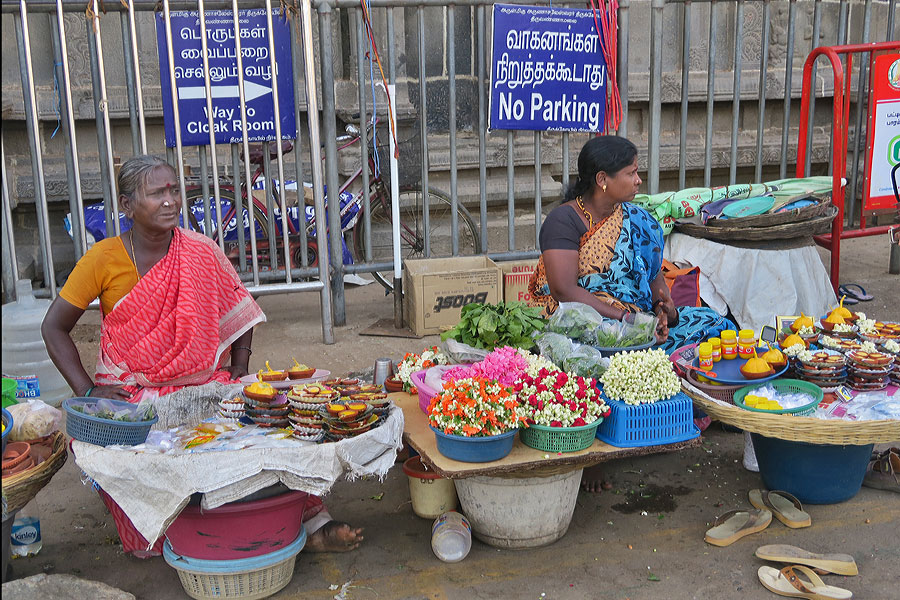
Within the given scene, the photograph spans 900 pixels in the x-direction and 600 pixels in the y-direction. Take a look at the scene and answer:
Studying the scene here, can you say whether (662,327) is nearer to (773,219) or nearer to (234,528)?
(773,219)

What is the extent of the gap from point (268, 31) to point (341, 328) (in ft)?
6.10

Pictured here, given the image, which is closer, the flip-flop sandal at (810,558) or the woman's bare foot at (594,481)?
the flip-flop sandal at (810,558)

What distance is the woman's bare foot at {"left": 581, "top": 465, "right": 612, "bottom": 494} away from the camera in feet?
11.8

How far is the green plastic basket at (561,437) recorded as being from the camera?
2.86 metres

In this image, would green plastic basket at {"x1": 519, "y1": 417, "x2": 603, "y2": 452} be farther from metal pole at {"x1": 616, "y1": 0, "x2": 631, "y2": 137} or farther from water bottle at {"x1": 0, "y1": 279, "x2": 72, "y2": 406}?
metal pole at {"x1": 616, "y1": 0, "x2": 631, "y2": 137}

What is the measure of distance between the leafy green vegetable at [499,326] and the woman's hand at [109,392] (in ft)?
4.23

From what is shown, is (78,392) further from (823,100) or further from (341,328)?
(823,100)

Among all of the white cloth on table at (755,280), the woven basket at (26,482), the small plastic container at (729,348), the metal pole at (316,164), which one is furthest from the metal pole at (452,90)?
the woven basket at (26,482)

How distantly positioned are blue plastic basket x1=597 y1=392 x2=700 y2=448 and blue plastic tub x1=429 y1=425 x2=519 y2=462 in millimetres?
343

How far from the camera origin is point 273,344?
5.39m

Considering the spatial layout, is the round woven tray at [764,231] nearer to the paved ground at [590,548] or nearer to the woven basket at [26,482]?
the paved ground at [590,548]

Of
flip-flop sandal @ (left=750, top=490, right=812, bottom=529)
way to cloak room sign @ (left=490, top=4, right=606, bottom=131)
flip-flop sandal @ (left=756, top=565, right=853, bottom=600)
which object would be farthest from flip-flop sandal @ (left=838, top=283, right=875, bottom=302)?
flip-flop sandal @ (left=756, top=565, right=853, bottom=600)

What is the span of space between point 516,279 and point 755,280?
1426 mm

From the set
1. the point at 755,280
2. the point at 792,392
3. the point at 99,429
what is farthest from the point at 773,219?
the point at 99,429
